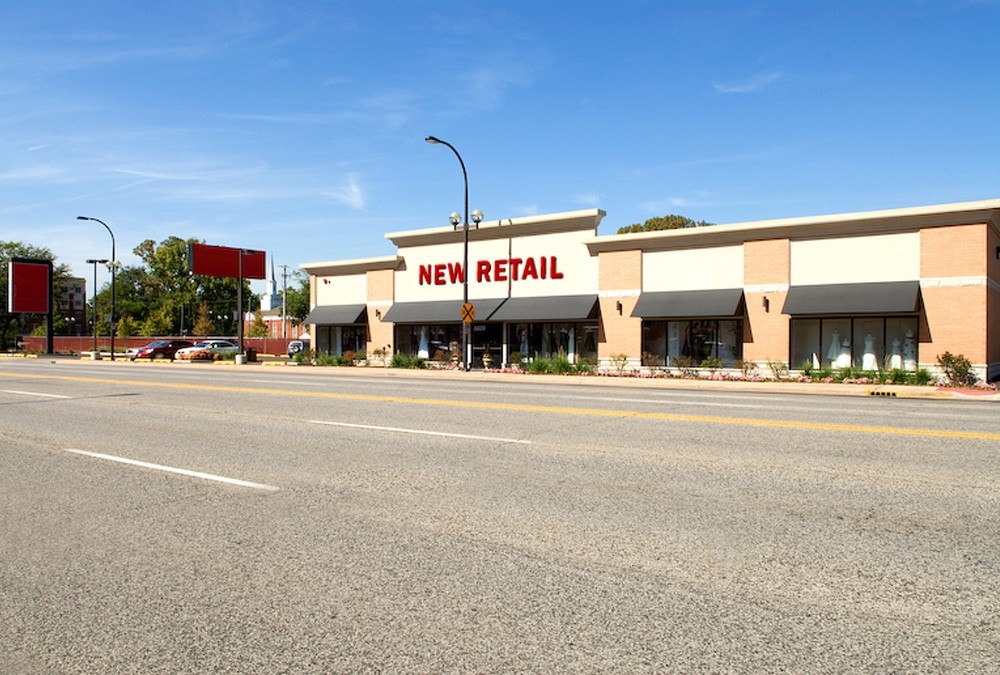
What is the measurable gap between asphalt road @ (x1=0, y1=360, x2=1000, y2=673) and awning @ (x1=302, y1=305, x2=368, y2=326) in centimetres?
3071

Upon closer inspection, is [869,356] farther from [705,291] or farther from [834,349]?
[705,291]

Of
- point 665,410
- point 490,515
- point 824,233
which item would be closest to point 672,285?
point 824,233

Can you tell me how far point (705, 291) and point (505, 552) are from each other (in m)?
26.8

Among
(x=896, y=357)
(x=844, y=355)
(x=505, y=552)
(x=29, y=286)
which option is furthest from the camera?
(x=29, y=286)

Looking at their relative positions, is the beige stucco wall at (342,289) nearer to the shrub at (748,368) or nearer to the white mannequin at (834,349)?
the shrub at (748,368)

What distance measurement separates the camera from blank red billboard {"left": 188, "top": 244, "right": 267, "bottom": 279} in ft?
159

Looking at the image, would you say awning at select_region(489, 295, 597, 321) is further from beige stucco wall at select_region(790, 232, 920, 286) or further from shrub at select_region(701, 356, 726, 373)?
beige stucco wall at select_region(790, 232, 920, 286)

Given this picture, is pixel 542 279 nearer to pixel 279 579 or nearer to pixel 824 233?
pixel 824 233

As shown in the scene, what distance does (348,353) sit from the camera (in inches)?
1597

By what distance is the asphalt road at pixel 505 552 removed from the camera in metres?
3.72

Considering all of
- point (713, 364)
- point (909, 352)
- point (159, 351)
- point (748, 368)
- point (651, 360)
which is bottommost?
point (748, 368)

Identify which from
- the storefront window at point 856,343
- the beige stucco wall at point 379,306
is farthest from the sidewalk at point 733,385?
the beige stucco wall at point 379,306

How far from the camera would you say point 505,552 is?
5219mm

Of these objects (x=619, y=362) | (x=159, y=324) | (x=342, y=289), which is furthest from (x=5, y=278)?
(x=619, y=362)
